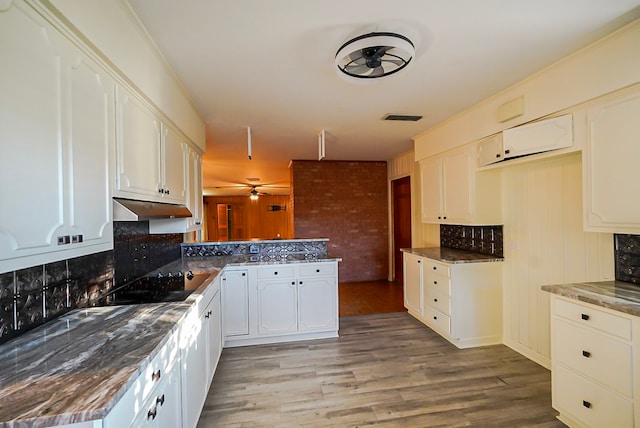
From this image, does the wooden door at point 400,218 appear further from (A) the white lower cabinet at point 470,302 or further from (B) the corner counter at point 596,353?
(B) the corner counter at point 596,353

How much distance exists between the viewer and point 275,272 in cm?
316

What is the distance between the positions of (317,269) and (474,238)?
2044mm

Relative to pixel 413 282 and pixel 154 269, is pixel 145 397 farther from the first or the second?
pixel 413 282

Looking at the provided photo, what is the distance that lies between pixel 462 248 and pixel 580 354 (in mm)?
2034

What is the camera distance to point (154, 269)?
2.80 meters

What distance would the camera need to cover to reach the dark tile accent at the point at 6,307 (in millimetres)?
1182

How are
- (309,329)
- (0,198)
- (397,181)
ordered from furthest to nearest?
(397,181) → (309,329) → (0,198)

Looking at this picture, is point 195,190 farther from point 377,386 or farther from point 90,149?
point 377,386

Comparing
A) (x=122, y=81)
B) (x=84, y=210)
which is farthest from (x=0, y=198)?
(x=122, y=81)

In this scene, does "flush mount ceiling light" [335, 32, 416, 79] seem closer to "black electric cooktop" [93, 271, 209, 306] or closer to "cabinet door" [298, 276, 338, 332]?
"black electric cooktop" [93, 271, 209, 306]

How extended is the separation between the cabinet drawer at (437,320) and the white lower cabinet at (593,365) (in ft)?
3.84

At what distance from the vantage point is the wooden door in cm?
548

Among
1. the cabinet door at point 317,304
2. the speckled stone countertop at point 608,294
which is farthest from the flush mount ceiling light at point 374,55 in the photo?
the cabinet door at point 317,304

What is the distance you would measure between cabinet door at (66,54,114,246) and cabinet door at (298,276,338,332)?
2.20 metres
